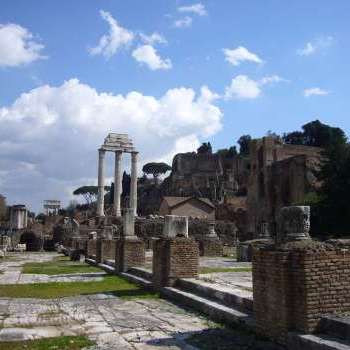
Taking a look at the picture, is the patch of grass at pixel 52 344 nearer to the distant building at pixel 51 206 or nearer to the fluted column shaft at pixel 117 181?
the fluted column shaft at pixel 117 181

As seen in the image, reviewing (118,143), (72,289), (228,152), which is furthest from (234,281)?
(228,152)

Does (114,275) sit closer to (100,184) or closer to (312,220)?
(312,220)

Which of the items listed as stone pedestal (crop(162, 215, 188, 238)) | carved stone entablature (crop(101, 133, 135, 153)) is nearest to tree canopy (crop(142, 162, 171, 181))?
carved stone entablature (crop(101, 133, 135, 153))

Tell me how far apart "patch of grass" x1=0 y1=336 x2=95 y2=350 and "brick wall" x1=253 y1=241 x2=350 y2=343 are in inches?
96.5

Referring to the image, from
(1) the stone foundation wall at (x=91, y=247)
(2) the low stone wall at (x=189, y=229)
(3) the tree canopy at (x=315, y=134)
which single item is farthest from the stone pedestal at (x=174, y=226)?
(3) the tree canopy at (x=315, y=134)

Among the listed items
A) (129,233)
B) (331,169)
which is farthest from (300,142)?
(129,233)

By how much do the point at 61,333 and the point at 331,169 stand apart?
27.3m

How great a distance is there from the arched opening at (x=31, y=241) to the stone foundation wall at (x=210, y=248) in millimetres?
23143

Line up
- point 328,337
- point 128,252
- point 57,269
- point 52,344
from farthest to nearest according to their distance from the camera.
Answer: point 57,269 < point 128,252 < point 52,344 < point 328,337

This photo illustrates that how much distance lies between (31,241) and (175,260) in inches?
1456

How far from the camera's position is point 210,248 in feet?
86.0

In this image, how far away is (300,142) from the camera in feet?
318

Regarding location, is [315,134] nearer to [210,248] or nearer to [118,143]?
[118,143]

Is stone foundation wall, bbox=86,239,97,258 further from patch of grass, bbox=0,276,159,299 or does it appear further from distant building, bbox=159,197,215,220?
distant building, bbox=159,197,215,220
